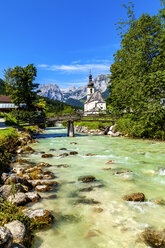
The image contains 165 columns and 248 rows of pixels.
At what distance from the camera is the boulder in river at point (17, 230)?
4.25 metres

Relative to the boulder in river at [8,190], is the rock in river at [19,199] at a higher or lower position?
lower

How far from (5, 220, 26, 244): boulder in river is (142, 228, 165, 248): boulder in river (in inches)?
123

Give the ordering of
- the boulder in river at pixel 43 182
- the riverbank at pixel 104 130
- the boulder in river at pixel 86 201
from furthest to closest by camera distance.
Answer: the riverbank at pixel 104 130, the boulder in river at pixel 43 182, the boulder in river at pixel 86 201

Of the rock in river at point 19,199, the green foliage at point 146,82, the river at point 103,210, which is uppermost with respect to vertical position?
the green foliage at point 146,82

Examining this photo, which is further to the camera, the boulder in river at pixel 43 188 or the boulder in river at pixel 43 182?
the boulder in river at pixel 43 182

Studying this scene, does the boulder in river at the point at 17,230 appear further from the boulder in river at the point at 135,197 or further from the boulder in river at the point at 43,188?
the boulder in river at the point at 135,197

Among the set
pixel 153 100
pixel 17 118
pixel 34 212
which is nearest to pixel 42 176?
pixel 34 212

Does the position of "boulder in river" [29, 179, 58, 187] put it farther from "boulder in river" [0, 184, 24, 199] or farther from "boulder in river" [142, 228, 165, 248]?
"boulder in river" [142, 228, 165, 248]

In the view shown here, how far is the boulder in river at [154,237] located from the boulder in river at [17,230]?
123 inches

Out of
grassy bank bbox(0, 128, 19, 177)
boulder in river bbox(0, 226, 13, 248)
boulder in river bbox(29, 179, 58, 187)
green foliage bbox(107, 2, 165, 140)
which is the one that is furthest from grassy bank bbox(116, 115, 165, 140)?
boulder in river bbox(0, 226, 13, 248)

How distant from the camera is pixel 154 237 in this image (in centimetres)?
477

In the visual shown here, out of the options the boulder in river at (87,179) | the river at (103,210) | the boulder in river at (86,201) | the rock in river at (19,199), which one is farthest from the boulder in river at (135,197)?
the rock in river at (19,199)

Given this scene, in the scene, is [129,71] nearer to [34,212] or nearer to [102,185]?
[102,185]

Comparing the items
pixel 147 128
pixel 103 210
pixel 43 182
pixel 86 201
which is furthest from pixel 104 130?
pixel 103 210
